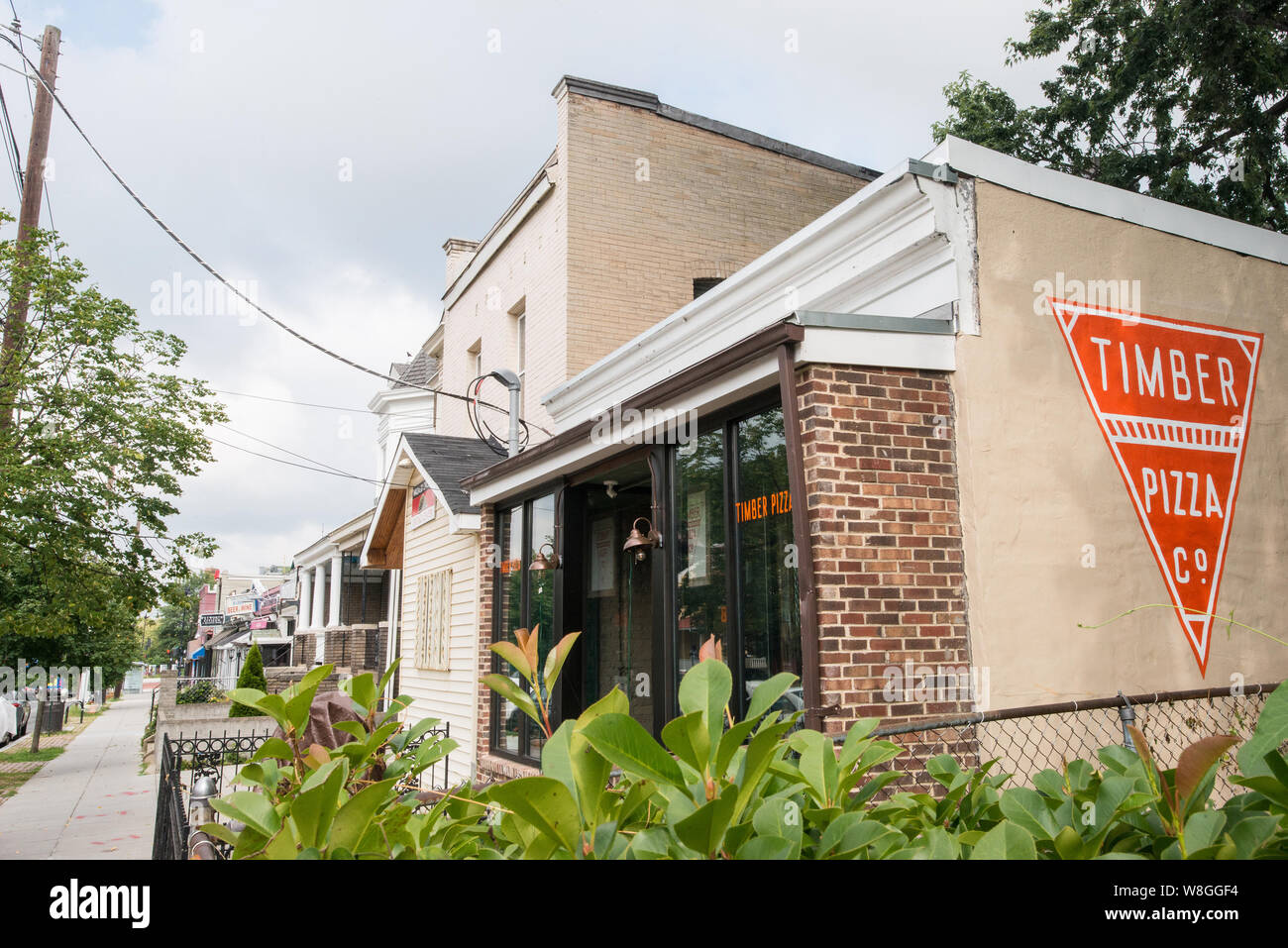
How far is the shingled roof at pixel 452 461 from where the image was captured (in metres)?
11.2

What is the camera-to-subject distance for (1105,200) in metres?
6.52

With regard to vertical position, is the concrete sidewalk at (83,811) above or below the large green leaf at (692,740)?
below

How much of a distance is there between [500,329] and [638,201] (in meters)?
3.37

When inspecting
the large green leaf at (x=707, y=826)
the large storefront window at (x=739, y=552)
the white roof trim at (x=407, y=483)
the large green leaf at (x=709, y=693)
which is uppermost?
the white roof trim at (x=407, y=483)

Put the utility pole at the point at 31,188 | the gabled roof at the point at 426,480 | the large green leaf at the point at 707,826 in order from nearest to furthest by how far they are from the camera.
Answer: the large green leaf at the point at 707,826 → the gabled roof at the point at 426,480 → the utility pole at the point at 31,188

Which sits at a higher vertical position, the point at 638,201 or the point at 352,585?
the point at 638,201

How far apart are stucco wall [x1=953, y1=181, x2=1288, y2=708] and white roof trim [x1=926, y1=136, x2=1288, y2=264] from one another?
9 centimetres

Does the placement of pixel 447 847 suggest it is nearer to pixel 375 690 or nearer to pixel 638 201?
pixel 375 690

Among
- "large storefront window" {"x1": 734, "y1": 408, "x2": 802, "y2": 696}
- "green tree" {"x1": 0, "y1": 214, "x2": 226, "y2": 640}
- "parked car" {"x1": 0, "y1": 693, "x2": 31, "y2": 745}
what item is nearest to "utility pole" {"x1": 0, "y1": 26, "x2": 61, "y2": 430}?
"green tree" {"x1": 0, "y1": 214, "x2": 226, "y2": 640}

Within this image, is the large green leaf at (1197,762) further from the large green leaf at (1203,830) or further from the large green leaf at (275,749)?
the large green leaf at (275,749)

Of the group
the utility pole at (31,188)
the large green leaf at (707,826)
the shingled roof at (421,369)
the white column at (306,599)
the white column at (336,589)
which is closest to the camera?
the large green leaf at (707,826)

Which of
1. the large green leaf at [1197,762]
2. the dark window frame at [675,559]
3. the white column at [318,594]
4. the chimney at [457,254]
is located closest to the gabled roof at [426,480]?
the dark window frame at [675,559]
